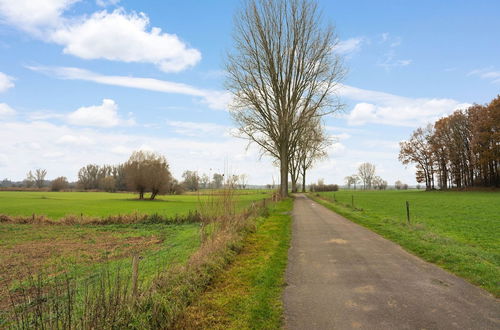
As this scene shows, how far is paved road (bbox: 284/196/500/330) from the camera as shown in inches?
185

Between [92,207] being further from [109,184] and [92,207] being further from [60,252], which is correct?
[109,184]

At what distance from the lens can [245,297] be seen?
5828mm

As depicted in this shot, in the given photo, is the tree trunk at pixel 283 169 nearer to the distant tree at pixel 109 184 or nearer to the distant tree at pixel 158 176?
the distant tree at pixel 158 176

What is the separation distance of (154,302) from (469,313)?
5.14 meters

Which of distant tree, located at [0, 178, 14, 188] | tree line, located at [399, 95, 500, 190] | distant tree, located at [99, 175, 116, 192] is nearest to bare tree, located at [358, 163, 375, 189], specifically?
tree line, located at [399, 95, 500, 190]

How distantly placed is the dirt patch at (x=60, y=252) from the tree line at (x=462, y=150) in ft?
222

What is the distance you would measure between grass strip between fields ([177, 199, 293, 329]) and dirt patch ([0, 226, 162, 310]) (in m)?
4.76

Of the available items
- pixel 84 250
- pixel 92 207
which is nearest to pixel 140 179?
pixel 92 207

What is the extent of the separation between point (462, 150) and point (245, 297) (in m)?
82.5

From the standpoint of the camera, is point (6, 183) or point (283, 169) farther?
point (6, 183)

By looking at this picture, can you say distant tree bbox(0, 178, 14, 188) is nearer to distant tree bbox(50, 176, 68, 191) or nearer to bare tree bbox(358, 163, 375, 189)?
distant tree bbox(50, 176, 68, 191)

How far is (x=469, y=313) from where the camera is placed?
4.94m

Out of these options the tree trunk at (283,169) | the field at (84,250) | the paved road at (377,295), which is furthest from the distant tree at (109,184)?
the paved road at (377,295)

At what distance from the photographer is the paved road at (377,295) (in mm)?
4699
